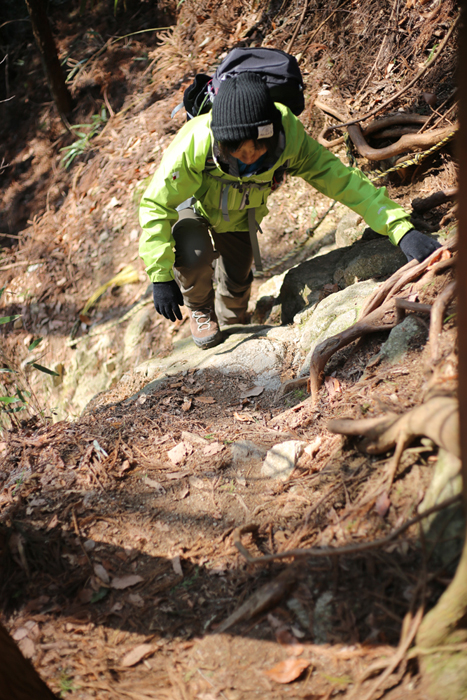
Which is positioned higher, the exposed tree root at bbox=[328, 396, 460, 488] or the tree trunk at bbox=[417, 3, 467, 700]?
the exposed tree root at bbox=[328, 396, 460, 488]

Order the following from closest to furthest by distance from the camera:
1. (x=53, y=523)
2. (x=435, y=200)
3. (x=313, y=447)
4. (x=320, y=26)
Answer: (x=53, y=523)
(x=313, y=447)
(x=435, y=200)
(x=320, y=26)

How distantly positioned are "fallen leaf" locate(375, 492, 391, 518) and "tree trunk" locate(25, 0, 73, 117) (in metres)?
7.83

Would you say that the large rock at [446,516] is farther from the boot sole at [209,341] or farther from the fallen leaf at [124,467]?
the boot sole at [209,341]

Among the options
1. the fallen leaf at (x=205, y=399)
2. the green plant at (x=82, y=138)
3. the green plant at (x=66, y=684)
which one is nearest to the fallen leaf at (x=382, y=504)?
the green plant at (x=66, y=684)

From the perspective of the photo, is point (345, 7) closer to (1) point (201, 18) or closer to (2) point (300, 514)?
(1) point (201, 18)

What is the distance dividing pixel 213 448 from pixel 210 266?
1.95 meters

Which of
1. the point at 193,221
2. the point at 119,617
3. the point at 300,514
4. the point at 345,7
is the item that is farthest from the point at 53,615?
the point at 345,7

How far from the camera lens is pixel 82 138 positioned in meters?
7.52

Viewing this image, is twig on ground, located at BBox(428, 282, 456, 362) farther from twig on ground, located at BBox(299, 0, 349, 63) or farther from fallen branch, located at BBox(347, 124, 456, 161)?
twig on ground, located at BBox(299, 0, 349, 63)

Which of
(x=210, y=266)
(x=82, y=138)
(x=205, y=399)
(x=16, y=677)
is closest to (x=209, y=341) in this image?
(x=210, y=266)

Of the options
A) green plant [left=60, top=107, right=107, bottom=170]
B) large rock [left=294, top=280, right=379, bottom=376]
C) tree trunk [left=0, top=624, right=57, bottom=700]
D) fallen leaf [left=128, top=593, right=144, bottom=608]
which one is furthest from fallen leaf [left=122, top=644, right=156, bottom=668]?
green plant [left=60, top=107, right=107, bottom=170]

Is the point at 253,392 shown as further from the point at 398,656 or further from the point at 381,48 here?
the point at 381,48

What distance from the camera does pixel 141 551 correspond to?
6.26 ft

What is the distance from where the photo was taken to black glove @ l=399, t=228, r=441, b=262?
8.86 feet
